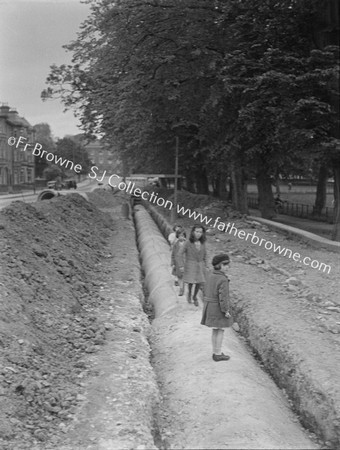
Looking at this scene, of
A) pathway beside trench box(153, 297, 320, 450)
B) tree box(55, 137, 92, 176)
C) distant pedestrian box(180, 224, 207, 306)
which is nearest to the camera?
pathway beside trench box(153, 297, 320, 450)

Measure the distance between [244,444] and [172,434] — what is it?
3.87 ft

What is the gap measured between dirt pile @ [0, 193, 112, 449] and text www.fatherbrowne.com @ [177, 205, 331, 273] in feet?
18.0

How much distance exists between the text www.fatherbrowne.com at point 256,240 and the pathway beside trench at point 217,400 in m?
5.55

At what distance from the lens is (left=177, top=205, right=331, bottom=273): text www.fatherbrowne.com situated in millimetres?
13539

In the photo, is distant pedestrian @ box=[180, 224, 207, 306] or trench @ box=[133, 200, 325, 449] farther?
distant pedestrian @ box=[180, 224, 207, 306]

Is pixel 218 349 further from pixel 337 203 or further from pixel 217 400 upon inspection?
pixel 337 203

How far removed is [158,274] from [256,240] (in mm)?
5932

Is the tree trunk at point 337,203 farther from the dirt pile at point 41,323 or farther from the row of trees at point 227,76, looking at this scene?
the dirt pile at point 41,323

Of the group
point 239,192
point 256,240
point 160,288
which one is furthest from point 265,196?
point 160,288

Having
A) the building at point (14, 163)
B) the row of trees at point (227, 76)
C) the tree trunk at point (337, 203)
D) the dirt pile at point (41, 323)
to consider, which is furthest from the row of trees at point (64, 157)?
the dirt pile at point (41, 323)

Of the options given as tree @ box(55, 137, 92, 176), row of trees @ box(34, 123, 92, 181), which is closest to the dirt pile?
row of trees @ box(34, 123, 92, 181)

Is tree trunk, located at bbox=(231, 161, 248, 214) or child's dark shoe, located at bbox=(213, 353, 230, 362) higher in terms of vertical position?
tree trunk, located at bbox=(231, 161, 248, 214)

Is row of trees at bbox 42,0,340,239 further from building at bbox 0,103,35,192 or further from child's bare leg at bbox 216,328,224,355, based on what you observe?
child's bare leg at bbox 216,328,224,355

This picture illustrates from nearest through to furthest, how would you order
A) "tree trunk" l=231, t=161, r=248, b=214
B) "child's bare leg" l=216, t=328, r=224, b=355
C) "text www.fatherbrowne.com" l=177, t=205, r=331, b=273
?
"child's bare leg" l=216, t=328, r=224, b=355
"text www.fatherbrowne.com" l=177, t=205, r=331, b=273
"tree trunk" l=231, t=161, r=248, b=214
